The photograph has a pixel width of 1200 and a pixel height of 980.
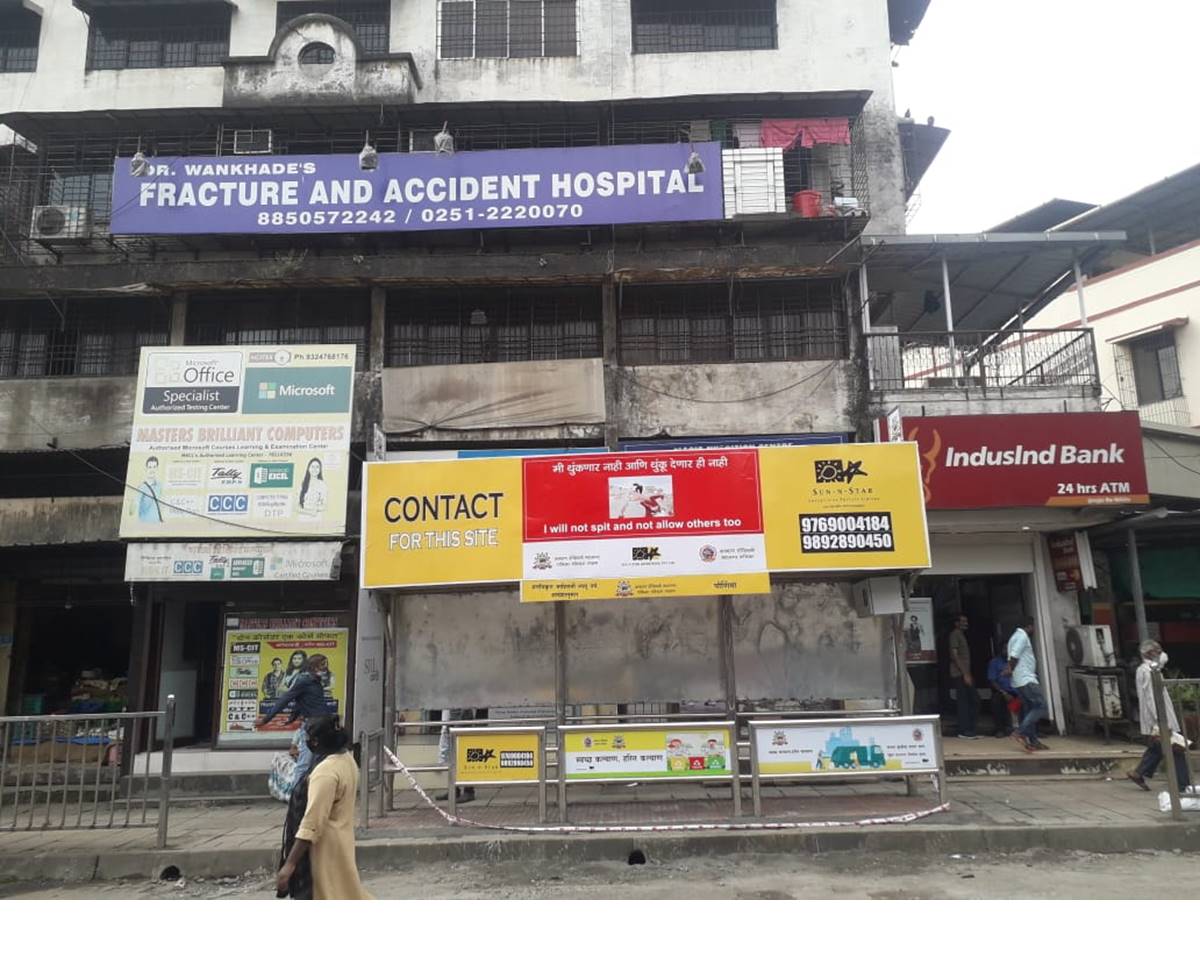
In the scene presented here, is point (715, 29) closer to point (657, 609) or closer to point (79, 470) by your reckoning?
point (657, 609)

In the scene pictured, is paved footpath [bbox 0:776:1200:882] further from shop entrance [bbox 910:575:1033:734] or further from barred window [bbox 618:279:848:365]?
barred window [bbox 618:279:848:365]

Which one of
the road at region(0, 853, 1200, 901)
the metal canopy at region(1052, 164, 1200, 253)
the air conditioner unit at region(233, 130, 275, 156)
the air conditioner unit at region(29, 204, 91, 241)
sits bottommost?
the road at region(0, 853, 1200, 901)

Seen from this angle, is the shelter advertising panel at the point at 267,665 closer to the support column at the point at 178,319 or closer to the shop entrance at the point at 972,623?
the support column at the point at 178,319

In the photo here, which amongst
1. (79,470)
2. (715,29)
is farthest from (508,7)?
(79,470)

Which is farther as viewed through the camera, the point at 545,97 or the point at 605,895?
the point at 545,97

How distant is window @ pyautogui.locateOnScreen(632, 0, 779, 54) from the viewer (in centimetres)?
1579

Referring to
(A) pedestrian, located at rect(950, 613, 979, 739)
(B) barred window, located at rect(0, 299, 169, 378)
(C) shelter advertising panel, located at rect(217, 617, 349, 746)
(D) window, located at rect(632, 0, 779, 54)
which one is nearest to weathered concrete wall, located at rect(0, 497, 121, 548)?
(C) shelter advertising panel, located at rect(217, 617, 349, 746)

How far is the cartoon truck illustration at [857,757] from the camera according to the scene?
27.2 feet

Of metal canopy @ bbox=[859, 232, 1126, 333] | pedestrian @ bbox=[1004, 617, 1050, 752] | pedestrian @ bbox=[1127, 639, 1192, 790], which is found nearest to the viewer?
pedestrian @ bbox=[1127, 639, 1192, 790]

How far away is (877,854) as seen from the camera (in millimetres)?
7699

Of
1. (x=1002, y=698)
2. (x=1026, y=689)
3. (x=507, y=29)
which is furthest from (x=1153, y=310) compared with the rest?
(x=507, y=29)

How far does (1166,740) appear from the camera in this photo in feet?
26.9

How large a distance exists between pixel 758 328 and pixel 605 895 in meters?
10.3

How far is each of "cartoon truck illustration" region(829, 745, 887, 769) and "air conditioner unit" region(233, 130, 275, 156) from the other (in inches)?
542
